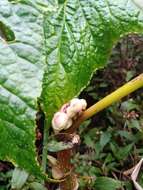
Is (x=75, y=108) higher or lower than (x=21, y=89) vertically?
lower

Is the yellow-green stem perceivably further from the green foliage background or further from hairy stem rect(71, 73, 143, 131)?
the green foliage background

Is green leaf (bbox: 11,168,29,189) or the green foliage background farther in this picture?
the green foliage background

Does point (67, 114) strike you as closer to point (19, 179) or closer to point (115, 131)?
point (19, 179)

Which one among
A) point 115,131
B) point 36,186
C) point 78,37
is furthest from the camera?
point 115,131

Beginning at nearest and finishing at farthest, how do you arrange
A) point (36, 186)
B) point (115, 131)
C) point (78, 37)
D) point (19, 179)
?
point (78, 37)
point (19, 179)
point (36, 186)
point (115, 131)

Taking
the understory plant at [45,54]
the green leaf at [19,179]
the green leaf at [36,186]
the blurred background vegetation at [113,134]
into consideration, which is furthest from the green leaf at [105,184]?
the understory plant at [45,54]

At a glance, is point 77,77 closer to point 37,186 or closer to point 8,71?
point 8,71

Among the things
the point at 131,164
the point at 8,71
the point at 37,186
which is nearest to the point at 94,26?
the point at 8,71

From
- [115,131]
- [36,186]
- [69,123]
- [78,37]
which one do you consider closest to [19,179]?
[36,186]

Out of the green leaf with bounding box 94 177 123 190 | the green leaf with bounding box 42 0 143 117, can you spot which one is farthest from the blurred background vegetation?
the green leaf with bounding box 42 0 143 117

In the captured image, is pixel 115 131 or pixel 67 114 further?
pixel 115 131
